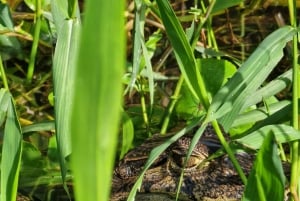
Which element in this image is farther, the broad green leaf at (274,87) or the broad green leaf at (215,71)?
the broad green leaf at (215,71)

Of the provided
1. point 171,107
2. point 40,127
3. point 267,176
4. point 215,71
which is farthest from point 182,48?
point 171,107

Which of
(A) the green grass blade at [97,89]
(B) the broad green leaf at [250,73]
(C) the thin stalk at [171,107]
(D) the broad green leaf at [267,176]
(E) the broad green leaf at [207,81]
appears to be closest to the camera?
(A) the green grass blade at [97,89]

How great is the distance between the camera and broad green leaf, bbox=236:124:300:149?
5.09ft

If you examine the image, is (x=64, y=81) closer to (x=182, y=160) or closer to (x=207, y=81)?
(x=182, y=160)

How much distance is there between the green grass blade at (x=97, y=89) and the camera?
0.77 m

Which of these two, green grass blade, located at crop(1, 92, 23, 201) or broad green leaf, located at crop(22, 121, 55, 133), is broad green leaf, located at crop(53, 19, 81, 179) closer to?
green grass blade, located at crop(1, 92, 23, 201)

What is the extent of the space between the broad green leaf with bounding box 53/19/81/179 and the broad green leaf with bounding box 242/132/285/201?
0.42 meters

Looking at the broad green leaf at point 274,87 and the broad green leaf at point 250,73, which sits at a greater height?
the broad green leaf at point 250,73

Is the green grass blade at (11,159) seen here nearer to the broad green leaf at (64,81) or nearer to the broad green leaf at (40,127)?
the broad green leaf at (64,81)

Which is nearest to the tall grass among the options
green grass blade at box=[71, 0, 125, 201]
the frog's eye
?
green grass blade at box=[71, 0, 125, 201]

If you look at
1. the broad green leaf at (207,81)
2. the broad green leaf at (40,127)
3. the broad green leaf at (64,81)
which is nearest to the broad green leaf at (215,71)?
the broad green leaf at (207,81)

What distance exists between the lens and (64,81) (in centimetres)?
163

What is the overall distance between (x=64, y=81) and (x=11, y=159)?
8.7 inches

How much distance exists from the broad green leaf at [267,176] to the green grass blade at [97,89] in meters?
0.46
